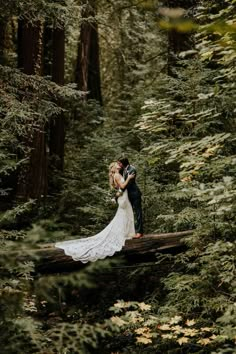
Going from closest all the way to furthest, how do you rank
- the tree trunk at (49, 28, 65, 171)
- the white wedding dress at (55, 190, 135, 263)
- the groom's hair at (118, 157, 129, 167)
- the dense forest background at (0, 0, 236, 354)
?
the dense forest background at (0, 0, 236, 354)
the white wedding dress at (55, 190, 135, 263)
the groom's hair at (118, 157, 129, 167)
the tree trunk at (49, 28, 65, 171)

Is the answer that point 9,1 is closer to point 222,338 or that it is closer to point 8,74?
point 8,74

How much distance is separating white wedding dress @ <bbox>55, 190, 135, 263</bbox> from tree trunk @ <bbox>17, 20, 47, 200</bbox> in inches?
110

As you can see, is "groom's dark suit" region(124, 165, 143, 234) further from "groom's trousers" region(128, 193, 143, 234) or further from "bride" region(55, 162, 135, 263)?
"bride" region(55, 162, 135, 263)

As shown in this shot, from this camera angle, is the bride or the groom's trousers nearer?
the bride

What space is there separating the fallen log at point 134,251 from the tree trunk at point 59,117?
6.06 metres

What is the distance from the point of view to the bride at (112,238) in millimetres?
8234

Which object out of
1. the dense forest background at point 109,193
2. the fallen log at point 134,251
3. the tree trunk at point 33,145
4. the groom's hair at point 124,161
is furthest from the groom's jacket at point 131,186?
the tree trunk at point 33,145

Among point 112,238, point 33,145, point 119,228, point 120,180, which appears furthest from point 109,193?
point 33,145

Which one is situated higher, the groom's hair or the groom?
the groom's hair

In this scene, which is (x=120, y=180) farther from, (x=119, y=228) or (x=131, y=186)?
(x=119, y=228)

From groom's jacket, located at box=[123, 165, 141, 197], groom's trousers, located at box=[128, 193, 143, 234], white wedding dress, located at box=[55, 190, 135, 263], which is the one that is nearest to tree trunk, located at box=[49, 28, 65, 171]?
white wedding dress, located at box=[55, 190, 135, 263]

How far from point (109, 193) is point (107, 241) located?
158cm

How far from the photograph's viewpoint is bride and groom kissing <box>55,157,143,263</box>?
8312mm

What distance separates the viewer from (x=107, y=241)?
8.88m
